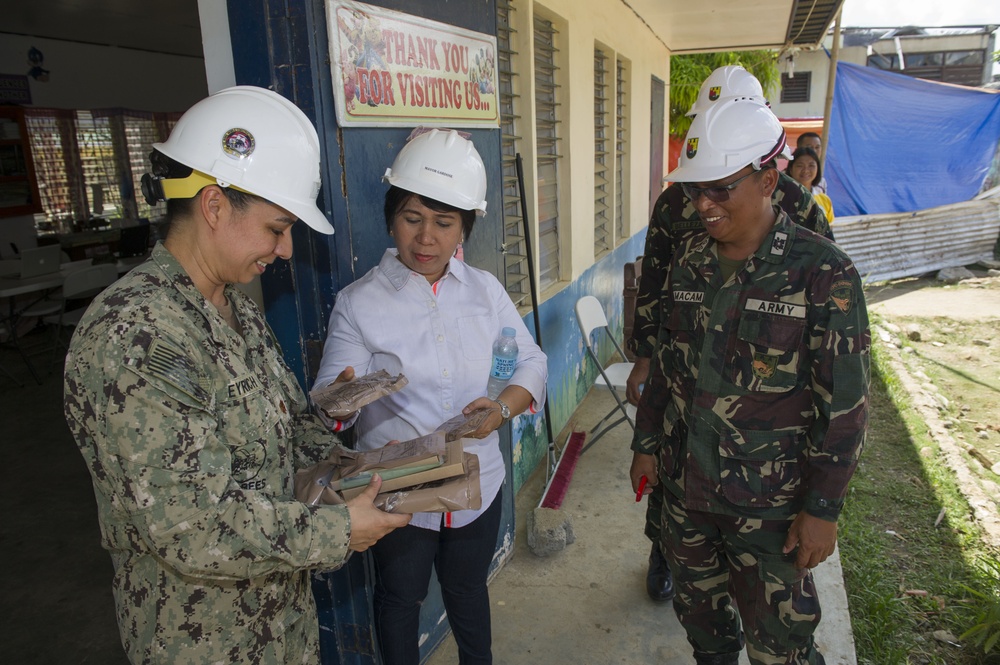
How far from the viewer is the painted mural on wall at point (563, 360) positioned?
438cm

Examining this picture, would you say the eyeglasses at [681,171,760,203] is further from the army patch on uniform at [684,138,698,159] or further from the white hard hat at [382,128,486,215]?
the white hard hat at [382,128,486,215]

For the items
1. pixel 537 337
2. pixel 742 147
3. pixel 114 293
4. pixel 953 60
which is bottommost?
pixel 537 337

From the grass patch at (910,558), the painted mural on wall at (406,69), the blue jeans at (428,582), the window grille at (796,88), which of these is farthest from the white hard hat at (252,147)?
the window grille at (796,88)

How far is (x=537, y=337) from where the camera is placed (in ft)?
13.4

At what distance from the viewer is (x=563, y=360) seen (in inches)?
204

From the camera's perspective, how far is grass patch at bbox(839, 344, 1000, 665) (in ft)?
9.98

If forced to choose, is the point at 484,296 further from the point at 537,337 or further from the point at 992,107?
the point at 992,107

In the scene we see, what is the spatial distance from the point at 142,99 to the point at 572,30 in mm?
7784

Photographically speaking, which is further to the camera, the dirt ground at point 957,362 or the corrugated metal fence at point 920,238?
the corrugated metal fence at point 920,238

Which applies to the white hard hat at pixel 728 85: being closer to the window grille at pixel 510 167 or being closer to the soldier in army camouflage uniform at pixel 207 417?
the window grille at pixel 510 167

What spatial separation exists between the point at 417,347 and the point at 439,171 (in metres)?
0.54

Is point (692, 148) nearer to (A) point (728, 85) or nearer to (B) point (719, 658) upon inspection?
(A) point (728, 85)

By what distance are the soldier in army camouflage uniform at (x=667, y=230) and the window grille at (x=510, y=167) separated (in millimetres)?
911

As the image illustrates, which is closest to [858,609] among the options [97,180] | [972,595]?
[972,595]
